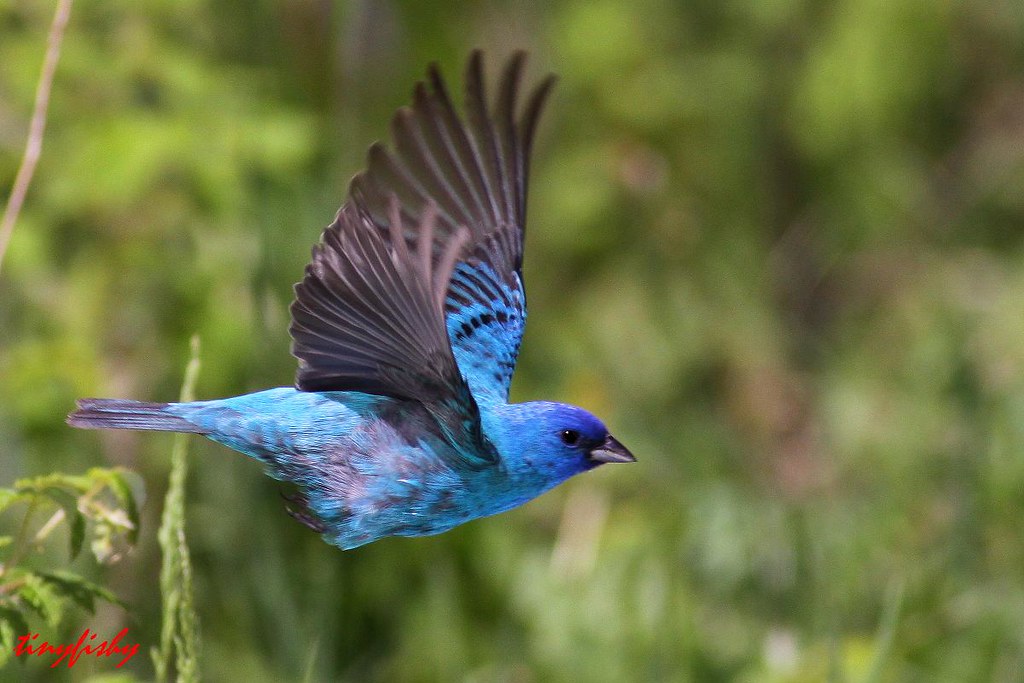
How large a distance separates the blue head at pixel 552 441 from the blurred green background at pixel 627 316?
1.91ft

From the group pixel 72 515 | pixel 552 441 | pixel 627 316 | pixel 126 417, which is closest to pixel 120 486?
pixel 72 515

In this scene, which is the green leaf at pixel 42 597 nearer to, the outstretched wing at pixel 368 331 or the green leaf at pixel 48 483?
the green leaf at pixel 48 483

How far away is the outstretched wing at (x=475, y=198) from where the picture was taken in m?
2.27

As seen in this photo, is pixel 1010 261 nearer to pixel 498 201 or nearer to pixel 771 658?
pixel 771 658

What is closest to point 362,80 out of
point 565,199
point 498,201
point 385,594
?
point 565,199

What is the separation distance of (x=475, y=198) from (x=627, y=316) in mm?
2504

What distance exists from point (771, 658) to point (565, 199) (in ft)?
7.61

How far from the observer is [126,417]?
2053 millimetres

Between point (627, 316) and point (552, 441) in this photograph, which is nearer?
point (552, 441)

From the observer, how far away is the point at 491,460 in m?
1.91

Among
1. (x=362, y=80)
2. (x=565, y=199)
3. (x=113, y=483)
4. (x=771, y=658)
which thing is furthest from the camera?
(x=565, y=199)

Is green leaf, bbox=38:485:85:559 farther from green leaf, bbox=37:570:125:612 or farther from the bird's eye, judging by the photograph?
the bird's eye
